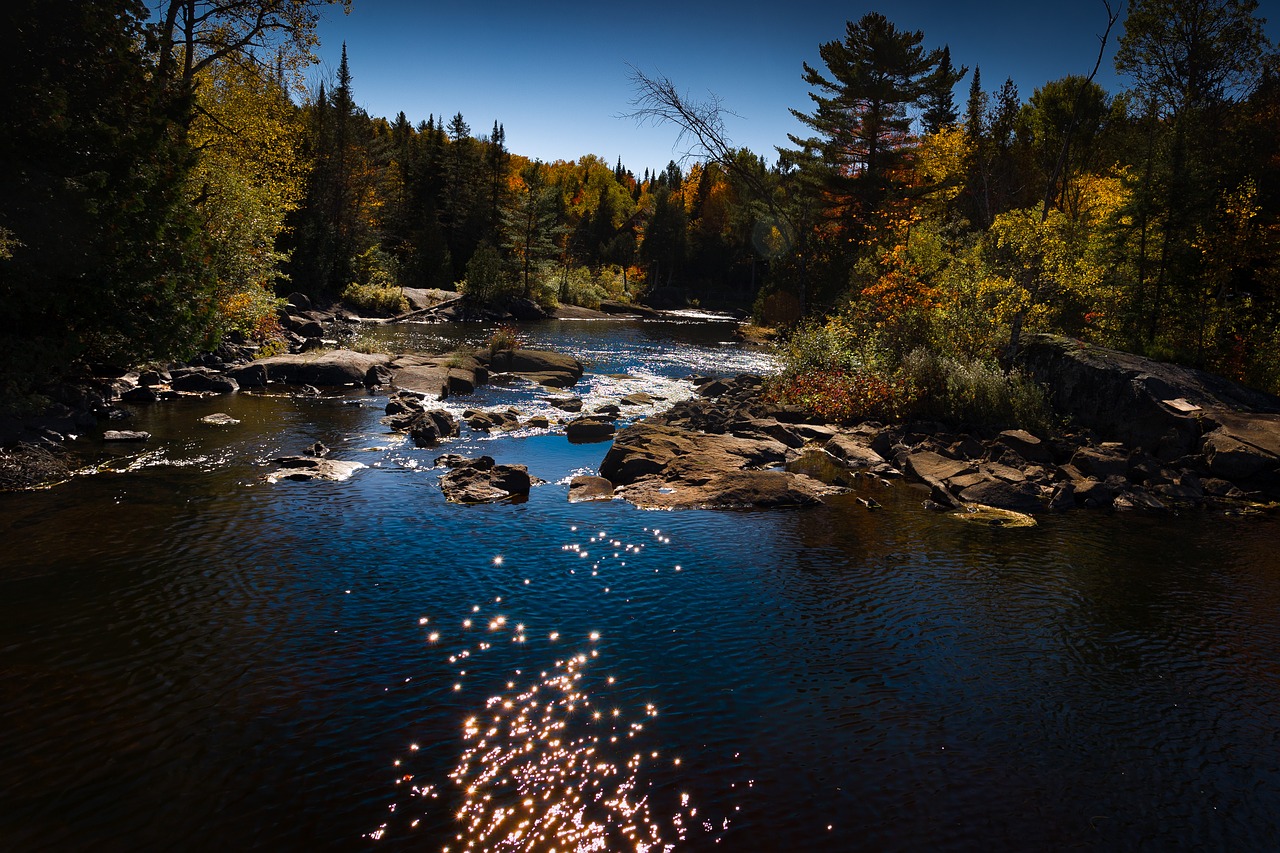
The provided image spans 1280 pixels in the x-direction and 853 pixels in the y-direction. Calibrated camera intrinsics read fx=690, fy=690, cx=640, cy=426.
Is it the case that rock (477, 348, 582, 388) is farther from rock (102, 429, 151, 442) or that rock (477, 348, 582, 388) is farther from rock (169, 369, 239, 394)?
rock (102, 429, 151, 442)

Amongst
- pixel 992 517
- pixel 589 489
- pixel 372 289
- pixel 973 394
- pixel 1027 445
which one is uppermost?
pixel 372 289

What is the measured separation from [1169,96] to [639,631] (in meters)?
39.5

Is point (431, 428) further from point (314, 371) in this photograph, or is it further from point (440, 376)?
point (314, 371)

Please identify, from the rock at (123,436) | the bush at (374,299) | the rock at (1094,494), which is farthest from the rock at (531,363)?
the bush at (374,299)

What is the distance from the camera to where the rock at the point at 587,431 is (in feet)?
73.4

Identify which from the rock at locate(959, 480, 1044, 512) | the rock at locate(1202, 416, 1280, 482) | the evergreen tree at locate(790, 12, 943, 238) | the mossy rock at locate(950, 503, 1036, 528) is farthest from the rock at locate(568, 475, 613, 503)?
the evergreen tree at locate(790, 12, 943, 238)

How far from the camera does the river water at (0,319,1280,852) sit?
21.8 feet

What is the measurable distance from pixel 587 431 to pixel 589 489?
5.96 meters

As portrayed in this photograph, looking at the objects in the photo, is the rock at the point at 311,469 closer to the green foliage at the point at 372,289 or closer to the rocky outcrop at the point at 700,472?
the rocky outcrop at the point at 700,472

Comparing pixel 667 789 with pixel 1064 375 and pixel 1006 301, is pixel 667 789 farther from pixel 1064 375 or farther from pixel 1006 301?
pixel 1006 301

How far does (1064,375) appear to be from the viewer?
23.0 m

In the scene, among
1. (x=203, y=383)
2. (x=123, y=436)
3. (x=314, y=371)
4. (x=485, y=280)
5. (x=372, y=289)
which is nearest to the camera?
(x=123, y=436)

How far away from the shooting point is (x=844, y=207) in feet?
163

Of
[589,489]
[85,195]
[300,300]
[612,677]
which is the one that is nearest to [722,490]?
[589,489]
